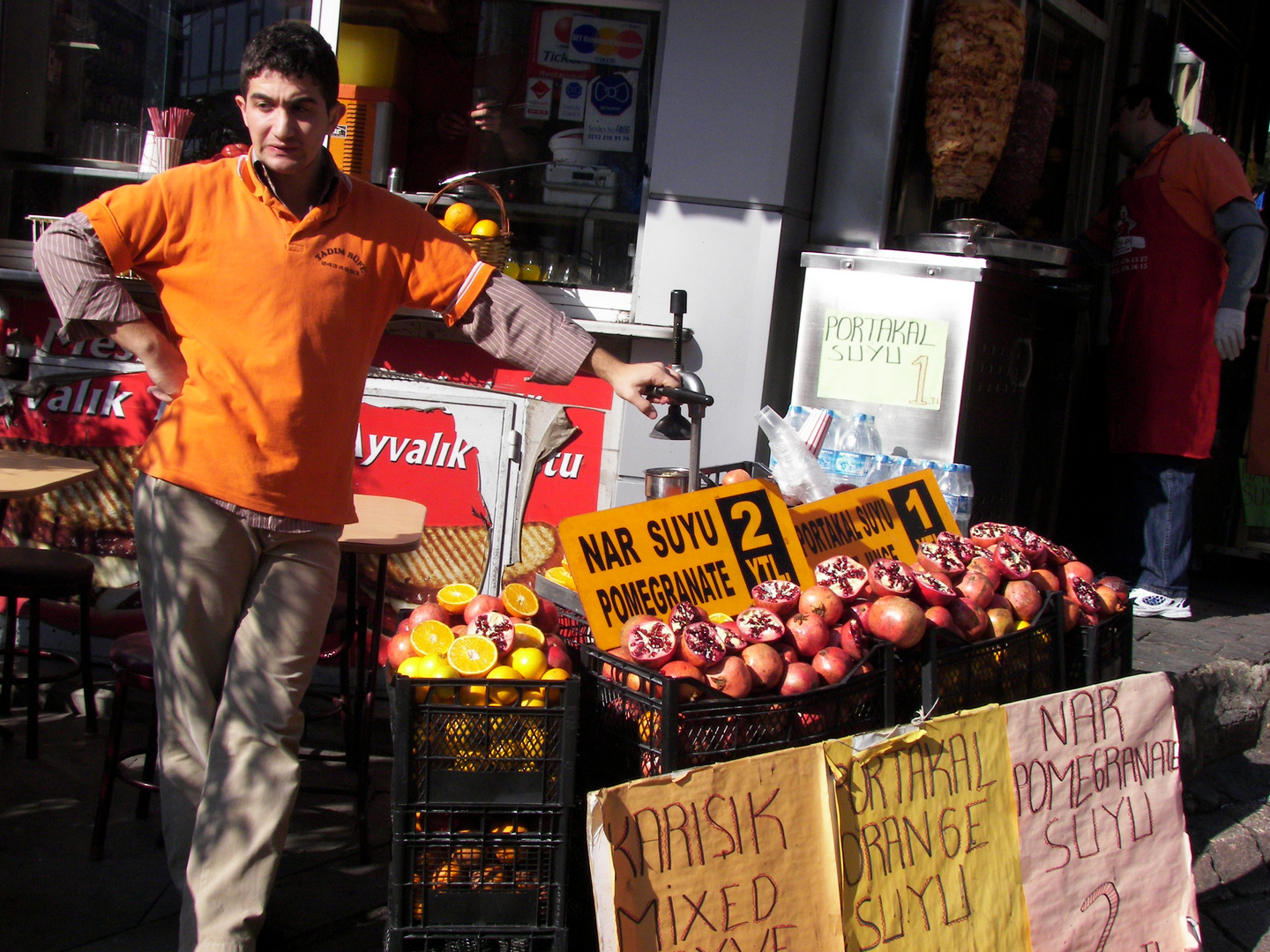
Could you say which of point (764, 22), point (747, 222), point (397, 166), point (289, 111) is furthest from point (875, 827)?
point (397, 166)

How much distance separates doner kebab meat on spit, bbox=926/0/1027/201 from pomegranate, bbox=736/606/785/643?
111 inches

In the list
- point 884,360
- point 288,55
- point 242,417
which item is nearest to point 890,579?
point 242,417

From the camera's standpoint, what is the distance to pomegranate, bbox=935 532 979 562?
3129mm

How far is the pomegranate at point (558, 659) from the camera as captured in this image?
8.03 ft

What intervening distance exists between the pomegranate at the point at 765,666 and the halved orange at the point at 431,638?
2.10 feet

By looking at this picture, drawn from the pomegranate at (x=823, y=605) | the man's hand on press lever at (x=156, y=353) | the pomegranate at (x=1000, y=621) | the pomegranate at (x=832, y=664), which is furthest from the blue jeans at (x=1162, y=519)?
the man's hand on press lever at (x=156, y=353)

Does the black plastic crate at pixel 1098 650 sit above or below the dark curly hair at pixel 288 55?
below

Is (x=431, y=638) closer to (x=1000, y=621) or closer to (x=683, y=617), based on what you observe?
(x=683, y=617)

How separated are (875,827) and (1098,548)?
4.74m

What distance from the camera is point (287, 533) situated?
2551 mm

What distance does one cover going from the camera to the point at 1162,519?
5320mm

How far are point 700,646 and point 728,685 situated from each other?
0.10 meters

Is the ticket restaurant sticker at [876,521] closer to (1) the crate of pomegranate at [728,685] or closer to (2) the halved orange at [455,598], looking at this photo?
(1) the crate of pomegranate at [728,685]

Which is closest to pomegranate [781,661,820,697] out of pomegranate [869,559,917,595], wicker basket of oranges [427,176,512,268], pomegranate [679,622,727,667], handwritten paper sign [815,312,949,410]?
pomegranate [679,622,727,667]
